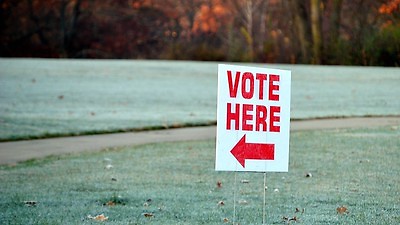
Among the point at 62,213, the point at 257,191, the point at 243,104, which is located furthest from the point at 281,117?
the point at 257,191

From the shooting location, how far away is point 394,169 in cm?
1112

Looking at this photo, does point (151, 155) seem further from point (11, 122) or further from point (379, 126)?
point (11, 122)

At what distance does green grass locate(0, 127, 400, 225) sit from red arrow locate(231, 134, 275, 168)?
50 cm

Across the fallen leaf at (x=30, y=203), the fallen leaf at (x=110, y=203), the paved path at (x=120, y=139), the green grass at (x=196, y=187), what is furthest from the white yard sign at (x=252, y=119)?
the paved path at (x=120, y=139)

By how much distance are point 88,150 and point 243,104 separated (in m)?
8.79

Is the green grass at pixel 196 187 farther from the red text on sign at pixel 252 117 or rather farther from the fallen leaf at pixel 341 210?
the red text on sign at pixel 252 117

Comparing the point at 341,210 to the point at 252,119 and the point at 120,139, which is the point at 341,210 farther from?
the point at 120,139

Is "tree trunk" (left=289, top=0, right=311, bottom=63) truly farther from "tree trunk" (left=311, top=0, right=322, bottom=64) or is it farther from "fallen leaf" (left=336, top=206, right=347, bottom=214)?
"fallen leaf" (left=336, top=206, right=347, bottom=214)

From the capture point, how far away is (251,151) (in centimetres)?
674

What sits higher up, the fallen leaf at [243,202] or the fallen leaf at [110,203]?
the fallen leaf at [243,202]

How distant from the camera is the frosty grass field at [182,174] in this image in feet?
27.9

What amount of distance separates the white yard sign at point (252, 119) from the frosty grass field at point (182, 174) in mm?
1308

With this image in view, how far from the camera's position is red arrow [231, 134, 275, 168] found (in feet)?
21.9

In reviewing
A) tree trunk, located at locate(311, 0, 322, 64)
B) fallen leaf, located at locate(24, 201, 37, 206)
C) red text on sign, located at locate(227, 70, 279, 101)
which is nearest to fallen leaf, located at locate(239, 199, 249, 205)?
fallen leaf, located at locate(24, 201, 37, 206)
